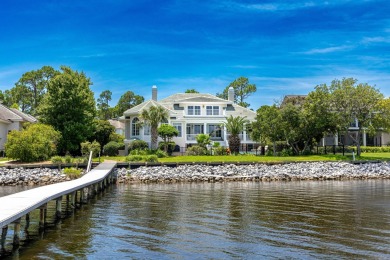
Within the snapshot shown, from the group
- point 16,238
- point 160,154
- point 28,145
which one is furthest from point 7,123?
point 16,238

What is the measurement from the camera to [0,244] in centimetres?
1291

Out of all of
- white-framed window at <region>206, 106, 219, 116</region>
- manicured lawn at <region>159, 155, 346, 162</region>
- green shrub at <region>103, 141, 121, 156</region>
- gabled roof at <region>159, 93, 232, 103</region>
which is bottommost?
manicured lawn at <region>159, 155, 346, 162</region>

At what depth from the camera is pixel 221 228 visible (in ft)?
51.2

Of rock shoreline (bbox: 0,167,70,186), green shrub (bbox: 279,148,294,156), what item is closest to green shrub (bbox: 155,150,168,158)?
rock shoreline (bbox: 0,167,70,186)

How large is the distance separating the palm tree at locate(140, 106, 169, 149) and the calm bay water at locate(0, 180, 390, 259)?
21.6m

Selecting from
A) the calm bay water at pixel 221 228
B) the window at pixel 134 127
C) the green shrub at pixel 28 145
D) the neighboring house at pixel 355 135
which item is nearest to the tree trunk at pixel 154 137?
the window at pixel 134 127

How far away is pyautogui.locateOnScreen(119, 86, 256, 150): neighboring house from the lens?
169ft

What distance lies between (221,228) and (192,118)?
3915cm

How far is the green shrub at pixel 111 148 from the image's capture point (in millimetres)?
47188

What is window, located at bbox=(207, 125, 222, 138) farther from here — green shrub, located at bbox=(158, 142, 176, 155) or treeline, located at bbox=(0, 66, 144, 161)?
treeline, located at bbox=(0, 66, 144, 161)

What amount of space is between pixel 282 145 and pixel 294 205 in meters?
29.5

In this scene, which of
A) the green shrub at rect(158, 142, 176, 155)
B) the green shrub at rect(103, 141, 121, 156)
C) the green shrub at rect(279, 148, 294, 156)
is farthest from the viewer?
the green shrub at rect(158, 142, 176, 155)

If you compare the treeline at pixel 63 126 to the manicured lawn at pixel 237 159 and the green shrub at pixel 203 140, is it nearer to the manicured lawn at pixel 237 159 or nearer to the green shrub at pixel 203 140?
the manicured lawn at pixel 237 159

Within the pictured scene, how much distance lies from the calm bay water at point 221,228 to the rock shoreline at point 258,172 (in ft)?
32.7
